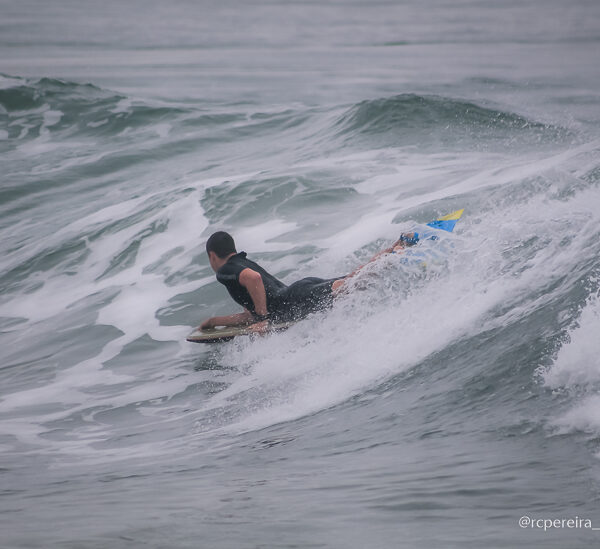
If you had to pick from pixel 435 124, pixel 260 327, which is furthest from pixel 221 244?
pixel 435 124

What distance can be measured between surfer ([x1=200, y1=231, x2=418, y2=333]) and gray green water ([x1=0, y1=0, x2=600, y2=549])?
0.20 meters

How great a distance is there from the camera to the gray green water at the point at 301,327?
3715 mm

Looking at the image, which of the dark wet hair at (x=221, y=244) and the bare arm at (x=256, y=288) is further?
the dark wet hair at (x=221, y=244)

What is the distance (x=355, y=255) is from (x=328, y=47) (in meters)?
28.9

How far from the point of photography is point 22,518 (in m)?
3.96

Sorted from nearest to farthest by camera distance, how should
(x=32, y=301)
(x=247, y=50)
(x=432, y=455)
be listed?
(x=432, y=455), (x=32, y=301), (x=247, y=50)

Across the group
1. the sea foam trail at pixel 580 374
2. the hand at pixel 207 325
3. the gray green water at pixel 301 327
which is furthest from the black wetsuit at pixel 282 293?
the sea foam trail at pixel 580 374

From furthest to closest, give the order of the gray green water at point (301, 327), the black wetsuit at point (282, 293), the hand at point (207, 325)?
the hand at point (207, 325)
the black wetsuit at point (282, 293)
the gray green water at point (301, 327)

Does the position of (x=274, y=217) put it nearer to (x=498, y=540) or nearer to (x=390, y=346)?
(x=390, y=346)

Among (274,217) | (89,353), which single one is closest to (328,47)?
(274,217)

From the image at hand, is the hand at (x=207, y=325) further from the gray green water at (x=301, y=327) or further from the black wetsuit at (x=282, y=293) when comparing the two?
the black wetsuit at (x=282, y=293)

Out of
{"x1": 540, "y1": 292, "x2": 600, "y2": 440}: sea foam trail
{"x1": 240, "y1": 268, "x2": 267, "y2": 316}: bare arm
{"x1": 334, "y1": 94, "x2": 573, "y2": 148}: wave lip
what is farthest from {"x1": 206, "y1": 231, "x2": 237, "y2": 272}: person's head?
{"x1": 334, "y1": 94, "x2": 573, "y2": 148}: wave lip

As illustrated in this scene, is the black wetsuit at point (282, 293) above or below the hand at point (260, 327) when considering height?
above

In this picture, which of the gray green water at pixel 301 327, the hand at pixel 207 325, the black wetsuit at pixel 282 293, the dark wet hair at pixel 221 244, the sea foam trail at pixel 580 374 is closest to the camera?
the gray green water at pixel 301 327
